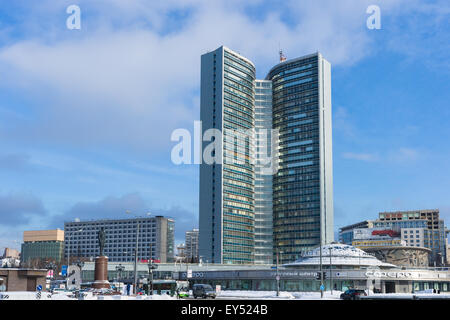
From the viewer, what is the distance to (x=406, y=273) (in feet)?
435

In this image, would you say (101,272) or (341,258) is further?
(341,258)

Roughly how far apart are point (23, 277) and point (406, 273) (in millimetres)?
91606

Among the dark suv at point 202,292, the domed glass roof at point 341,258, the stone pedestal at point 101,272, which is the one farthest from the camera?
the domed glass roof at point 341,258

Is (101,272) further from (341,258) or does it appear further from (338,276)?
(341,258)

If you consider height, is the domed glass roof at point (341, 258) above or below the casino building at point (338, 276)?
above

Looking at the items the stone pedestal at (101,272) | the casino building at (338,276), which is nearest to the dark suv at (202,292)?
the stone pedestal at (101,272)

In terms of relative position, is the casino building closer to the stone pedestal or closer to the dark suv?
the stone pedestal

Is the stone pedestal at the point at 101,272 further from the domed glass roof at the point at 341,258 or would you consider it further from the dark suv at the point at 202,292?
the domed glass roof at the point at 341,258

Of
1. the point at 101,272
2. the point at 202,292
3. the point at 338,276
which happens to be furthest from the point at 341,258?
the point at 202,292

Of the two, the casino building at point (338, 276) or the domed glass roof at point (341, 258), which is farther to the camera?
the domed glass roof at point (341, 258)

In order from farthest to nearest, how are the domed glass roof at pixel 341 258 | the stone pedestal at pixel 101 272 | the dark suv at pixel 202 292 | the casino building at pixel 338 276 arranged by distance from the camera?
1. the domed glass roof at pixel 341 258
2. the casino building at pixel 338 276
3. the stone pedestal at pixel 101 272
4. the dark suv at pixel 202 292
